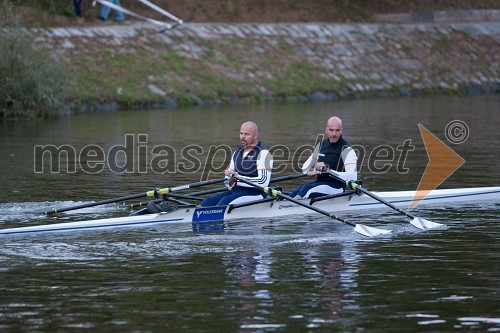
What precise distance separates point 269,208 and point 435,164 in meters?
9.06

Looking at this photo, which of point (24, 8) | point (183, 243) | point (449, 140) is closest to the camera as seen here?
point (183, 243)

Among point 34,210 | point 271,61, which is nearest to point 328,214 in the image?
point 34,210

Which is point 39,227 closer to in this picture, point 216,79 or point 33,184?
point 33,184

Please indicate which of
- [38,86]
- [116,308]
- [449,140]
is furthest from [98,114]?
[116,308]

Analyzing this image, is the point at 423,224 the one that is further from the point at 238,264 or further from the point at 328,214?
the point at 238,264

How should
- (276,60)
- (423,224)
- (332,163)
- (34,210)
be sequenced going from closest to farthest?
(423,224), (34,210), (332,163), (276,60)

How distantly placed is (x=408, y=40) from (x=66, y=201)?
135 feet

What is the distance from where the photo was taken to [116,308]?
12.0m

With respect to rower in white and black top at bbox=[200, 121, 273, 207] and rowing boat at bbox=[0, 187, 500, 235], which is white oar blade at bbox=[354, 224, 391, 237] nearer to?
rowing boat at bbox=[0, 187, 500, 235]

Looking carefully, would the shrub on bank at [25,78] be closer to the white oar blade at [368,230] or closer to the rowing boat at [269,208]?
the rowing boat at [269,208]

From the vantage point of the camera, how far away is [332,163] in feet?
63.6

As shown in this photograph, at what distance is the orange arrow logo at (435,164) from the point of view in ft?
73.0

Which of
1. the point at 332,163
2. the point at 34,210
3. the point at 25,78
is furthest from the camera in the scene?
the point at 25,78

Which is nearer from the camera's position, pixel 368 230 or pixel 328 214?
pixel 368 230
